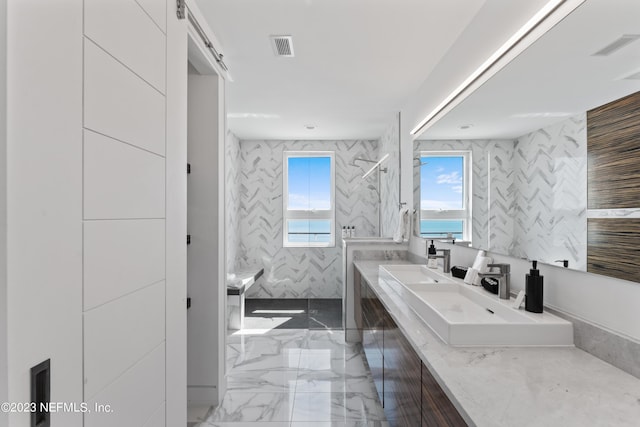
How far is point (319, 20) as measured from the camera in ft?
6.27

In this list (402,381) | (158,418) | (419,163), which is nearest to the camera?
(158,418)

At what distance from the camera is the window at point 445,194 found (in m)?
2.11

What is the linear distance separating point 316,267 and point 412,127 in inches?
93.1

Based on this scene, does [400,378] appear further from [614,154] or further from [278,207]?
[278,207]

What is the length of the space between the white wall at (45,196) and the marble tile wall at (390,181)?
3.06 meters

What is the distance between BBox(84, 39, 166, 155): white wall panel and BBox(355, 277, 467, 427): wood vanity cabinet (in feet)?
4.14

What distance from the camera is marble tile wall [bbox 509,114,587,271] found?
118 cm

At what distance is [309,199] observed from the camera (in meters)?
4.74

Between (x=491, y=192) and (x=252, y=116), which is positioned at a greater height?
(x=252, y=116)

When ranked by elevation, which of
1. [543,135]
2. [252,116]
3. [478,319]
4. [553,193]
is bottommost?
[478,319]

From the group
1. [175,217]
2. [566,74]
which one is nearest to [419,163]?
[566,74]

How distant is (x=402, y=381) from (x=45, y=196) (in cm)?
141

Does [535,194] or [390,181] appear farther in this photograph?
[390,181]

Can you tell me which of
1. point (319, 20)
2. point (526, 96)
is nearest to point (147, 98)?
point (319, 20)
